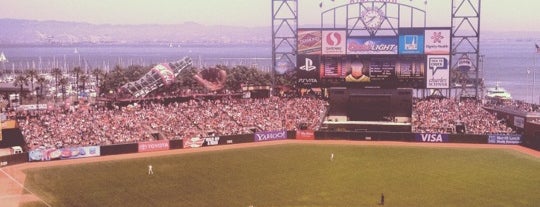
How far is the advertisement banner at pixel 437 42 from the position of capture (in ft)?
180

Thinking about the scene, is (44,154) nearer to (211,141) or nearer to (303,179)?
(211,141)

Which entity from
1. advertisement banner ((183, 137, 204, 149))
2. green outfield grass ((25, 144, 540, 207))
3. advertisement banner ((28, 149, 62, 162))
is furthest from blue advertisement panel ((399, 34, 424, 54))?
advertisement banner ((28, 149, 62, 162))

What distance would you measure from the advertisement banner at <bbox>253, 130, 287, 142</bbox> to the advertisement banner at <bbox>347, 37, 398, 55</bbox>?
1120 centimetres

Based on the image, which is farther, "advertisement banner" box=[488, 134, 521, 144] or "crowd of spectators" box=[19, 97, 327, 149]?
"advertisement banner" box=[488, 134, 521, 144]

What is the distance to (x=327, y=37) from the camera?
5628 cm

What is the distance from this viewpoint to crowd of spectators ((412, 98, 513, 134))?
52.4 metres

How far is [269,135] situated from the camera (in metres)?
52.1

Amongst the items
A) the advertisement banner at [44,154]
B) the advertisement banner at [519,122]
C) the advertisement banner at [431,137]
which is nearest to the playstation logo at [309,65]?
the advertisement banner at [431,137]

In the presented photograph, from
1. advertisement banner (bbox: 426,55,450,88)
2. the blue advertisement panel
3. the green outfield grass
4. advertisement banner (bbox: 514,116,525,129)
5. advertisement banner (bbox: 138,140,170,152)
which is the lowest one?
the green outfield grass

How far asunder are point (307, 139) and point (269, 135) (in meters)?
3.76

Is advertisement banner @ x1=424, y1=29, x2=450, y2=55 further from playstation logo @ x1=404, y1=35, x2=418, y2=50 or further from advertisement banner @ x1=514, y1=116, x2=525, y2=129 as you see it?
advertisement banner @ x1=514, y1=116, x2=525, y2=129

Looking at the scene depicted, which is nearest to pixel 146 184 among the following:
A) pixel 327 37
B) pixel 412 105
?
pixel 327 37

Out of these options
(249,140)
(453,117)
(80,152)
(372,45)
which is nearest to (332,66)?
(372,45)

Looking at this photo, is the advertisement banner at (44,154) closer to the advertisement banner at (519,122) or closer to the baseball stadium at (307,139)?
the baseball stadium at (307,139)
